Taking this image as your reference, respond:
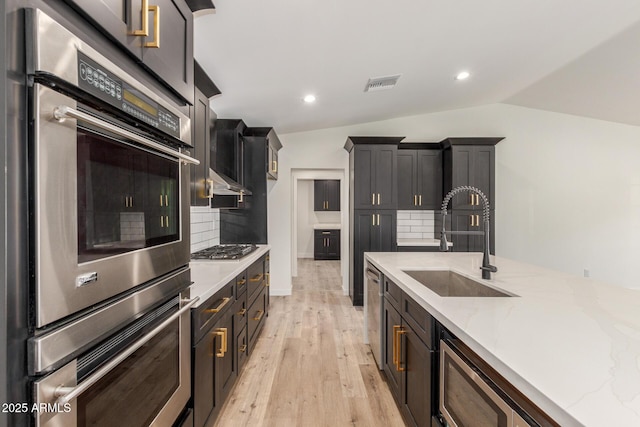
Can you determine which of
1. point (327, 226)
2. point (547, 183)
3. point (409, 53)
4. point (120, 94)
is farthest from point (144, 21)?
point (327, 226)

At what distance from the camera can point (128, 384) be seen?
0.92 m

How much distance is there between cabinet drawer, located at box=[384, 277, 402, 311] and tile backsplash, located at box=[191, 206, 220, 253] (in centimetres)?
192

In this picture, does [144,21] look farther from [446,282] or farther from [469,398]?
[446,282]

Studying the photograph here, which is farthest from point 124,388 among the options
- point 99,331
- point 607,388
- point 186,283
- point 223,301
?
point 607,388

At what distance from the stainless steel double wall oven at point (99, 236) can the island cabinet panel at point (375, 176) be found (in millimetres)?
3301

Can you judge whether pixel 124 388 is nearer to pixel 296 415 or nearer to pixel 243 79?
pixel 296 415

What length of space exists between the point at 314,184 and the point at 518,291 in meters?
6.75

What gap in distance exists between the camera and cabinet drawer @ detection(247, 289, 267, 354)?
2.61m

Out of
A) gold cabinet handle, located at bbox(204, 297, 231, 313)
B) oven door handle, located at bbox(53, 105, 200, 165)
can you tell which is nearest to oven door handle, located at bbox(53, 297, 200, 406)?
gold cabinet handle, located at bbox(204, 297, 231, 313)

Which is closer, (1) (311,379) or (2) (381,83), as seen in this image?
(1) (311,379)

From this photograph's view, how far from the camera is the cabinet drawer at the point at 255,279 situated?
2.57 meters

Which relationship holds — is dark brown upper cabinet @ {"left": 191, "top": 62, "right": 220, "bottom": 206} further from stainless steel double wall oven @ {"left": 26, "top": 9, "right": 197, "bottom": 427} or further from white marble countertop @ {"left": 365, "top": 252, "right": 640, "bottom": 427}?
white marble countertop @ {"left": 365, "top": 252, "right": 640, "bottom": 427}

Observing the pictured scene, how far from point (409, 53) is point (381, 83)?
1.89ft

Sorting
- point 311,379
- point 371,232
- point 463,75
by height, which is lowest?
point 311,379
